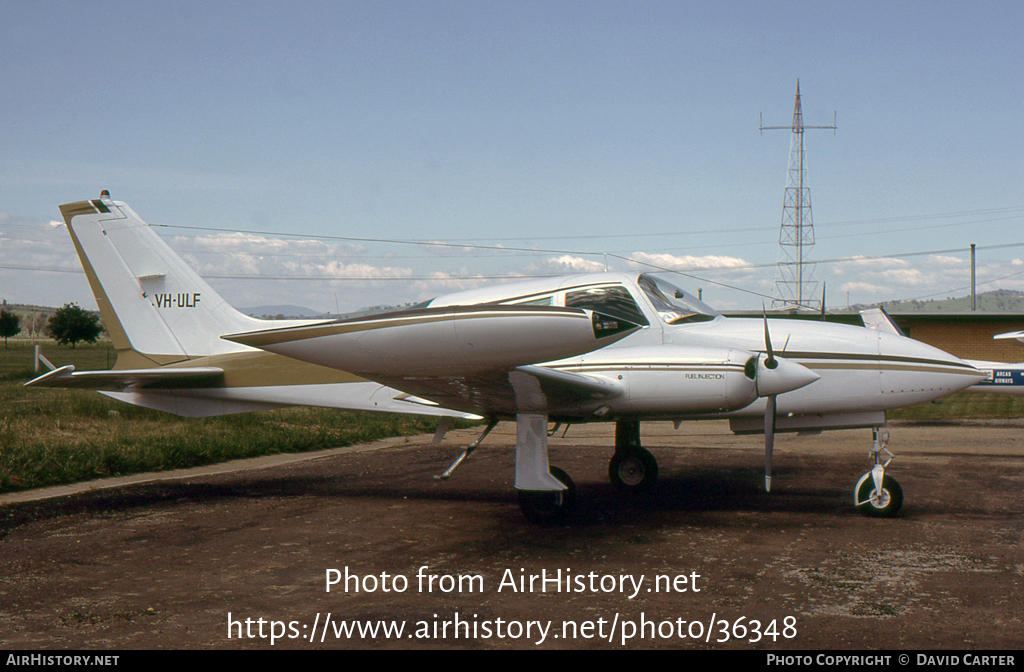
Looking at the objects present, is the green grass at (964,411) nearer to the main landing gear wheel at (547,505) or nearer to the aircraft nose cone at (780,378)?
the aircraft nose cone at (780,378)

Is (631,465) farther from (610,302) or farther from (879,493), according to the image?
(879,493)

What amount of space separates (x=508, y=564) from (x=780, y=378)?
3.19m

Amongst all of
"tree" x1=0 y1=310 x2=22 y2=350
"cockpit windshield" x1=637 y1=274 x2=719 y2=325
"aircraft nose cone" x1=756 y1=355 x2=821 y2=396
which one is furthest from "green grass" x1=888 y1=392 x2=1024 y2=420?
"tree" x1=0 y1=310 x2=22 y2=350

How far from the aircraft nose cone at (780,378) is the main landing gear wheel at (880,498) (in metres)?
1.54

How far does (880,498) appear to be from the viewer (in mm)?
7820

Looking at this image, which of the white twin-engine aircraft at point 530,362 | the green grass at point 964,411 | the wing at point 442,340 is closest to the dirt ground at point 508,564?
the white twin-engine aircraft at point 530,362

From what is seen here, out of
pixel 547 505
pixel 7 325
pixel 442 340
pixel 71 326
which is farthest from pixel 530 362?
pixel 7 325

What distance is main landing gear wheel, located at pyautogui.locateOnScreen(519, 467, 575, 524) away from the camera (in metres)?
7.66

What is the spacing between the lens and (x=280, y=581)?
570 cm
